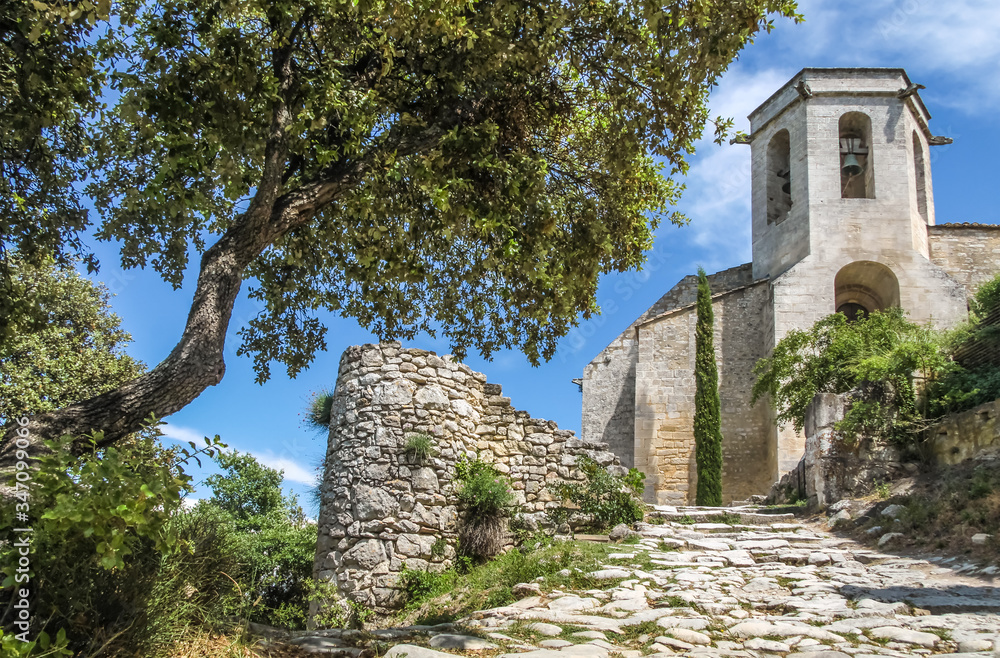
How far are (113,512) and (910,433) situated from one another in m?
11.1

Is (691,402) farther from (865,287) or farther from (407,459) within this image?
(407,459)

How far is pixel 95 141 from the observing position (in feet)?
25.2

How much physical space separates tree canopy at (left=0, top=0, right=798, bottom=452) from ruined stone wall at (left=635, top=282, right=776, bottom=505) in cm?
1338

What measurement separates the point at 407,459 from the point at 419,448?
0.22m

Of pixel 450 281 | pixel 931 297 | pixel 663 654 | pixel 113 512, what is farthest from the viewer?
pixel 931 297

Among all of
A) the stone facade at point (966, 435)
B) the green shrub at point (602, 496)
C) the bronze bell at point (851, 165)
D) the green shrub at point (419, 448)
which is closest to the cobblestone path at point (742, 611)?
the green shrub at point (602, 496)

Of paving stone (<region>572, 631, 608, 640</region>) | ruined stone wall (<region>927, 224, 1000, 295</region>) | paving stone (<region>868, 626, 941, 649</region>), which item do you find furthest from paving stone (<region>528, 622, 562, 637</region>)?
ruined stone wall (<region>927, 224, 1000, 295</region>)

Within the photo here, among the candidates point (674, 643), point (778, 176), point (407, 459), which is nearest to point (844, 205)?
point (778, 176)

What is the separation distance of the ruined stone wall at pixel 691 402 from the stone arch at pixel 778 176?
2.95m

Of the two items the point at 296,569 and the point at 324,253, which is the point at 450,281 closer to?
the point at 324,253

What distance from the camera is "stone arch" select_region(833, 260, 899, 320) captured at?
21984mm

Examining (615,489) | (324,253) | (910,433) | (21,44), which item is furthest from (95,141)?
(910,433)

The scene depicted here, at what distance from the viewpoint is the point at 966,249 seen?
23.5m

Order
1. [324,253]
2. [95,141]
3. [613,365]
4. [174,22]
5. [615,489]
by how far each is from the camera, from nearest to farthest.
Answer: [174,22] < [95,141] < [324,253] < [615,489] < [613,365]
